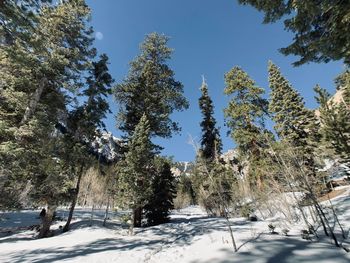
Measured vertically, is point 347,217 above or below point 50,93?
below

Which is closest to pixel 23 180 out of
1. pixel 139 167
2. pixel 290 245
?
pixel 139 167

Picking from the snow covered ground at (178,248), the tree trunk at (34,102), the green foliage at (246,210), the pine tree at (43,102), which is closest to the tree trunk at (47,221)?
the pine tree at (43,102)

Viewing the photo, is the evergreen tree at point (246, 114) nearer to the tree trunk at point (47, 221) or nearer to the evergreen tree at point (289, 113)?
the evergreen tree at point (289, 113)

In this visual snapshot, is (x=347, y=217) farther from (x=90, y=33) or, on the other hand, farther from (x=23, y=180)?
(x=90, y=33)

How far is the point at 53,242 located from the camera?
13.3 meters

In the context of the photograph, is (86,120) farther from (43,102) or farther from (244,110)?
(244,110)

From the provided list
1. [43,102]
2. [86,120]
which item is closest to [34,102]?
[43,102]

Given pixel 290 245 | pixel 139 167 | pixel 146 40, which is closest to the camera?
pixel 290 245

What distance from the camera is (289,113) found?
27953 mm

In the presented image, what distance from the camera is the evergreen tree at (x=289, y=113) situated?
2558cm

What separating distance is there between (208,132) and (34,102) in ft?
59.3

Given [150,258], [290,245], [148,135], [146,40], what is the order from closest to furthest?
1. [290,245]
2. [150,258]
3. [148,135]
4. [146,40]

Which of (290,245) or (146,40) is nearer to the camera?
(290,245)

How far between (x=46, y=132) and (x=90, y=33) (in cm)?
832
